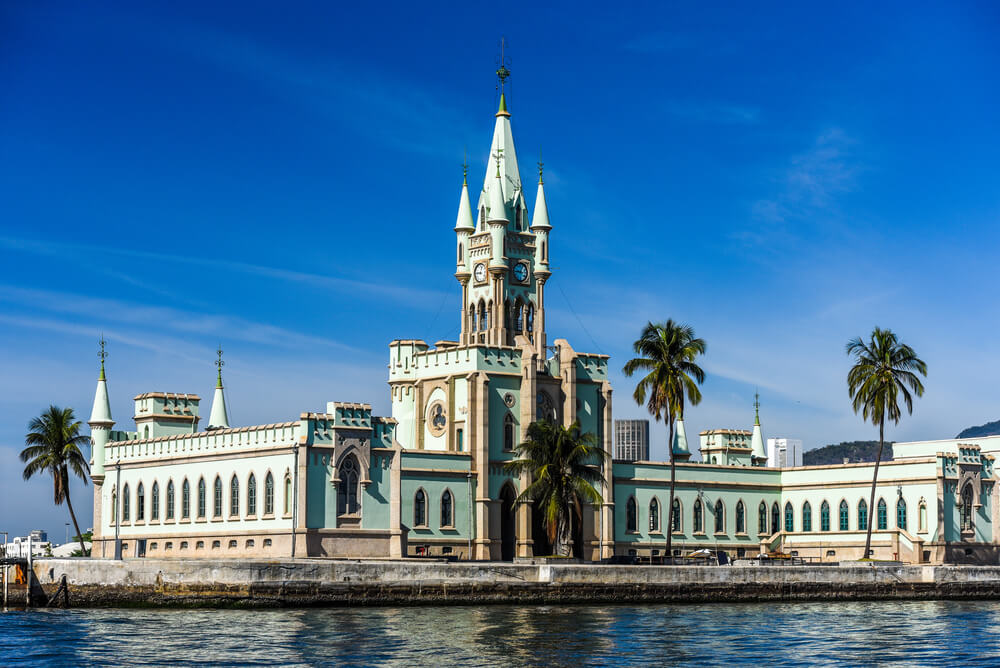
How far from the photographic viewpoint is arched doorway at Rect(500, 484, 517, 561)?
8744 centimetres

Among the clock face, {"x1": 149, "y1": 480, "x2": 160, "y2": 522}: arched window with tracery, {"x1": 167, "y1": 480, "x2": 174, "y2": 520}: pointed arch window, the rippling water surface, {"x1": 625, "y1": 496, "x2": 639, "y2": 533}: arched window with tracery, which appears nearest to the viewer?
the rippling water surface

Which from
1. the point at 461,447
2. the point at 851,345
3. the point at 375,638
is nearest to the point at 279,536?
the point at 461,447

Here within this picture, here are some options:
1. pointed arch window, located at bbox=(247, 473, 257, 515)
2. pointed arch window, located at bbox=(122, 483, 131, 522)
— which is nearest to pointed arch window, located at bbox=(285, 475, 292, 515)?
pointed arch window, located at bbox=(247, 473, 257, 515)

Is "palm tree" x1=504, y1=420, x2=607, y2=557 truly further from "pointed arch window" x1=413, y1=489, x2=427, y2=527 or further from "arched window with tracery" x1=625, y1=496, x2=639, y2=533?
"arched window with tracery" x1=625, y1=496, x2=639, y2=533

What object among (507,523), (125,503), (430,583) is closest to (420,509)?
(507,523)

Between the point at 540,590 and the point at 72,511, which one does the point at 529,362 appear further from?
the point at 72,511

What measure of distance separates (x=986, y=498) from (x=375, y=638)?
5664cm

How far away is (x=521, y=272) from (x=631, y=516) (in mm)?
16718

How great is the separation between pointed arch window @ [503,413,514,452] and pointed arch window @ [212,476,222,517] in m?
16.3

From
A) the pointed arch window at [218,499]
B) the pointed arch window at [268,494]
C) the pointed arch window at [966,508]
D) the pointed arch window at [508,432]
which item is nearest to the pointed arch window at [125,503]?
the pointed arch window at [218,499]

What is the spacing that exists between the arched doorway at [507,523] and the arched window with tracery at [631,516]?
28.2ft

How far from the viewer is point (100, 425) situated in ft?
319

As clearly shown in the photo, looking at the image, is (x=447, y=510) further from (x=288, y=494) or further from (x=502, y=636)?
(x=502, y=636)

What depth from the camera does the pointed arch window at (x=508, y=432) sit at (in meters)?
87.9
